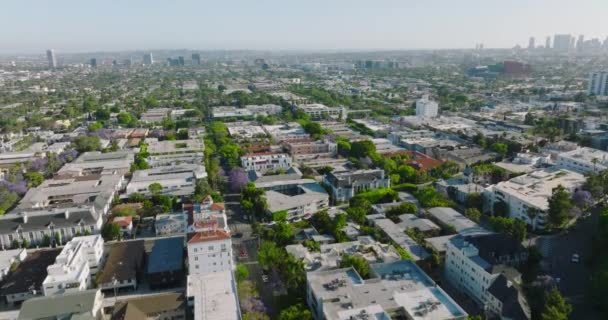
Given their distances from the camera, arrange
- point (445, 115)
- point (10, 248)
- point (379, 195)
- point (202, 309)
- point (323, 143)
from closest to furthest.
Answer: point (202, 309)
point (10, 248)
point (379, 195)
point (323, 143)
point (445, 115)

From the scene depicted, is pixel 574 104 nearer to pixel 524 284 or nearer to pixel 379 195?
pixel 379 195

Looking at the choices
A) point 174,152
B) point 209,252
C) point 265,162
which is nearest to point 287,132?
point 265,162

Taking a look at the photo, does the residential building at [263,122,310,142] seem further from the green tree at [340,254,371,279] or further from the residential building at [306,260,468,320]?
the residential building at [306,260,468,320]

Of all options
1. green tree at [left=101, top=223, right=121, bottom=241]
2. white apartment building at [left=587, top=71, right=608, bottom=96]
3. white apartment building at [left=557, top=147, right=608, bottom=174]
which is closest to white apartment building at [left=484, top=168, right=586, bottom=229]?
white apartment building at [left=557, top=147, right=608, bottom=174]

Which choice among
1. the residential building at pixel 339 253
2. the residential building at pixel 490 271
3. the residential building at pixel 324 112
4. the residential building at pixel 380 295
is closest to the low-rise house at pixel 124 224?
the residential building at pixel 339 253

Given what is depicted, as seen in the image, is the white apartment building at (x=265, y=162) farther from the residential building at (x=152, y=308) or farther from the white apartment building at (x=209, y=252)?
the residential building at (x=152, y=308)

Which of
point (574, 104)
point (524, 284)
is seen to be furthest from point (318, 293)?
point (574, 104)
